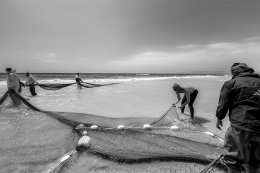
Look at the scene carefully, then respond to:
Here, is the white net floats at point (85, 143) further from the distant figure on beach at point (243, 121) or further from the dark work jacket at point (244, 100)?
the dark work jacket at point (244, 100)

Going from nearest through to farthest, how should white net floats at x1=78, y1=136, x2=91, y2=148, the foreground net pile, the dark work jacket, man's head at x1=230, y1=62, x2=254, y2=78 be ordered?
the dark work jacket < man's head at x1=230, y1=62, x2=254, y2=78 < the foreground net pile < white net floats at x1=78, y1=136, x2=91, y2=148

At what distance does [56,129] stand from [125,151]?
2.57 meters

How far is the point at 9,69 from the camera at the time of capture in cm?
742

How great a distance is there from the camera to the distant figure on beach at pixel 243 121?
1774mm

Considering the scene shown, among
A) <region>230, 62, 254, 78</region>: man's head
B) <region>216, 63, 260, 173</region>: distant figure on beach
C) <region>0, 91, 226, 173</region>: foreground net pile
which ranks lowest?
<region>0, 91, 226, 173</region>: foreground net pile

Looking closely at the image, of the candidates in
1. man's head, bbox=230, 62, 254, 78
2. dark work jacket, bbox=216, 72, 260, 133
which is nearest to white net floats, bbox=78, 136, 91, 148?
dark work jacket, bbox=216, 72, 260, 133

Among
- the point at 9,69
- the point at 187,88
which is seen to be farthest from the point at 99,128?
the point at 9,69

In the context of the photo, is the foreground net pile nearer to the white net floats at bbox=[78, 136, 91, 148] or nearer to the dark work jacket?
the white net floats at bbox=[78, 136, 91, 148]

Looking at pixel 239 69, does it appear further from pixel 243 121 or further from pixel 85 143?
pixel 85 143

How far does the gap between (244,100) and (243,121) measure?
271 mm

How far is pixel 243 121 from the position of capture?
5.91ft

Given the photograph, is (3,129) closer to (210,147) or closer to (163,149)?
(163,149)

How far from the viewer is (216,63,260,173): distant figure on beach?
1.77 m

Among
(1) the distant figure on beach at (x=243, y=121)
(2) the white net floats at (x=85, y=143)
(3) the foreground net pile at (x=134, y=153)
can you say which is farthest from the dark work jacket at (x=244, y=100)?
(2) the white net floats at (x=85, y=143)
